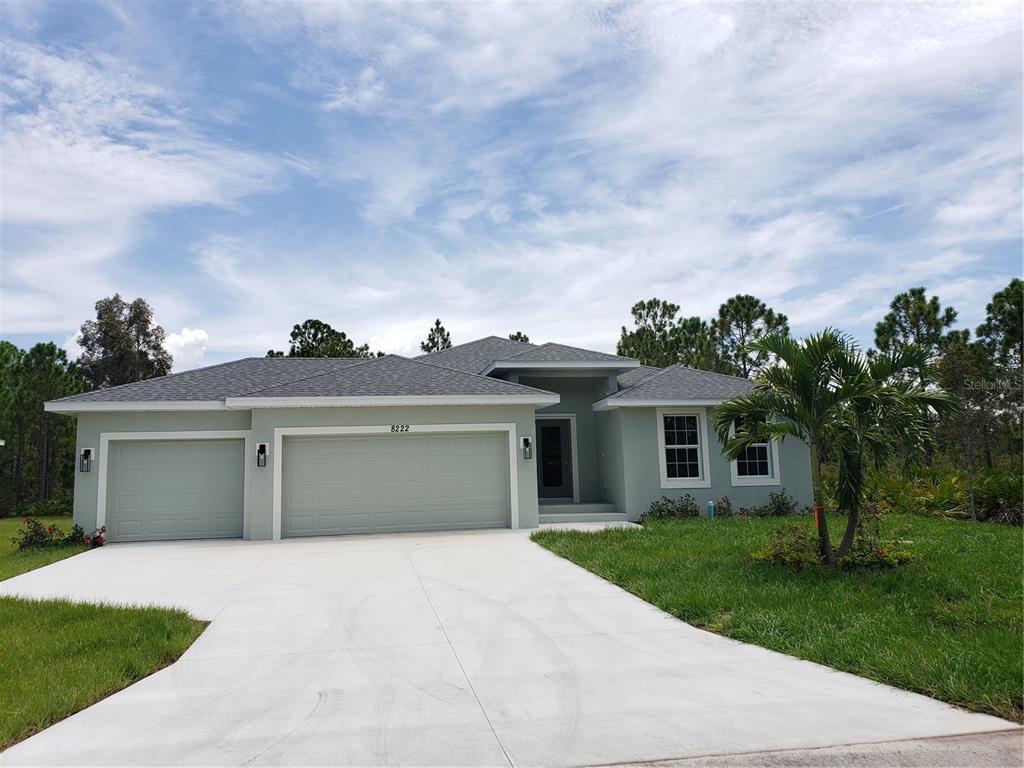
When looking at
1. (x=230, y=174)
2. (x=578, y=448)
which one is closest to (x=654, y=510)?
(x=578, y=448)

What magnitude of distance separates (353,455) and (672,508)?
7.08 metres

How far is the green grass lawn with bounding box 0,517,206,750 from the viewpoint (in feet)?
14.9

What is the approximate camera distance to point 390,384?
563 inches

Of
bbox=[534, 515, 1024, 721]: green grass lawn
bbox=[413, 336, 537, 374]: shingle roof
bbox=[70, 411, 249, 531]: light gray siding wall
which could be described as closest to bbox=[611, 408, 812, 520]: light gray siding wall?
bbox=[534, 515, 1024, 721]: green grass lawn

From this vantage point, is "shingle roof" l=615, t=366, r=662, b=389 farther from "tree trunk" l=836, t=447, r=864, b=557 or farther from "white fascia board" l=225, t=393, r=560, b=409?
"tree trunk" l=836, t=447, r=864, b=557

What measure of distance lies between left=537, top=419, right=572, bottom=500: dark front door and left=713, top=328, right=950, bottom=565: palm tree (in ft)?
28.3

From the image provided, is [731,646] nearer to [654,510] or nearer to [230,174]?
[654,510]

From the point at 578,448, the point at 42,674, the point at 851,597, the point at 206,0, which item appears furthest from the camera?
the point at 578,448

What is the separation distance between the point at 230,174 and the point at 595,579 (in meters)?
11.6

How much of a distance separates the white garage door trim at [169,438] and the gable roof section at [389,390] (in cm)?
97

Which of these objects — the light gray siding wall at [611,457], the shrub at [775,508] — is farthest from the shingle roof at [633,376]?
the shrub at [775,508]

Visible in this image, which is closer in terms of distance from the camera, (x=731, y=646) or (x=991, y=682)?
(x=991, y=682)

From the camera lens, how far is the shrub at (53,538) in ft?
42.1

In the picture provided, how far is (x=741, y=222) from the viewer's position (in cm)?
1622
